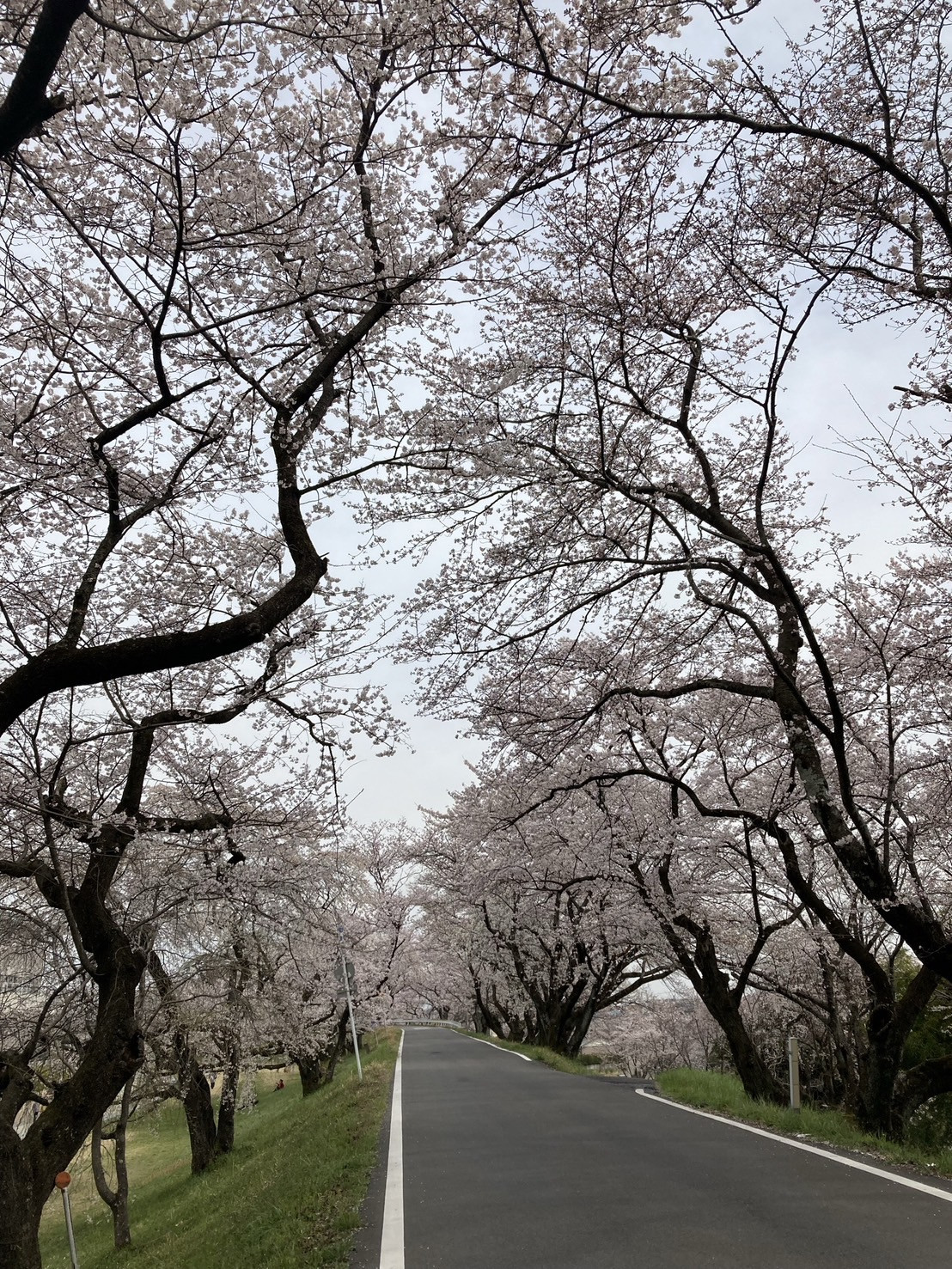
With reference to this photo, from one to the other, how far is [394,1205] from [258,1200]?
9.97 feet

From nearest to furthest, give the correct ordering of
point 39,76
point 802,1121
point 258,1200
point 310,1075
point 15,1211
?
point 39,76 < point 15,1211 < point 258,1200 < point 802,1121 < point 310,1075

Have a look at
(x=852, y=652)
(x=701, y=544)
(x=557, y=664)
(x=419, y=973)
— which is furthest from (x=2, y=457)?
(x=419, y=973)

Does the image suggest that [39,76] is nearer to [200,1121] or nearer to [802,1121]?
[802,1121]

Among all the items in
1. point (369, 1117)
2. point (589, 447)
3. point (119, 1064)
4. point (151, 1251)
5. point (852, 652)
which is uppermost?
point (589, 447)

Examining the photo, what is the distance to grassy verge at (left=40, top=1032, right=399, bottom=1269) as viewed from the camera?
5738mm

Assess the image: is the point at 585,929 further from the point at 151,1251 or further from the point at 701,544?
the point at 701,544

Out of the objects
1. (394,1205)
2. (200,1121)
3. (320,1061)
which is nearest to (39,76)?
(394,1205)

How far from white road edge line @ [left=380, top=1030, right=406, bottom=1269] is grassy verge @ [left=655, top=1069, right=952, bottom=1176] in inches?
151

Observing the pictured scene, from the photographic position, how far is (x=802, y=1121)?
8.34 m

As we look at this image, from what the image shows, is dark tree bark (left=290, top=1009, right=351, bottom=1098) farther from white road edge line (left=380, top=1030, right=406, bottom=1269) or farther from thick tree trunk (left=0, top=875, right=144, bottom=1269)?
thick tree trunk (left=0, top=875, right=144, bottom=1269)

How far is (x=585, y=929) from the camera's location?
61.4 feet

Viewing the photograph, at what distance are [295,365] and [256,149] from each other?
6.07 feet

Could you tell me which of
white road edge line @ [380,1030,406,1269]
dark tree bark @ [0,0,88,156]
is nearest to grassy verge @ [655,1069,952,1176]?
white road edge line @ [380,1030,406,1269]

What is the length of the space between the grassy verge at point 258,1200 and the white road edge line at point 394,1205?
0.70 ft
